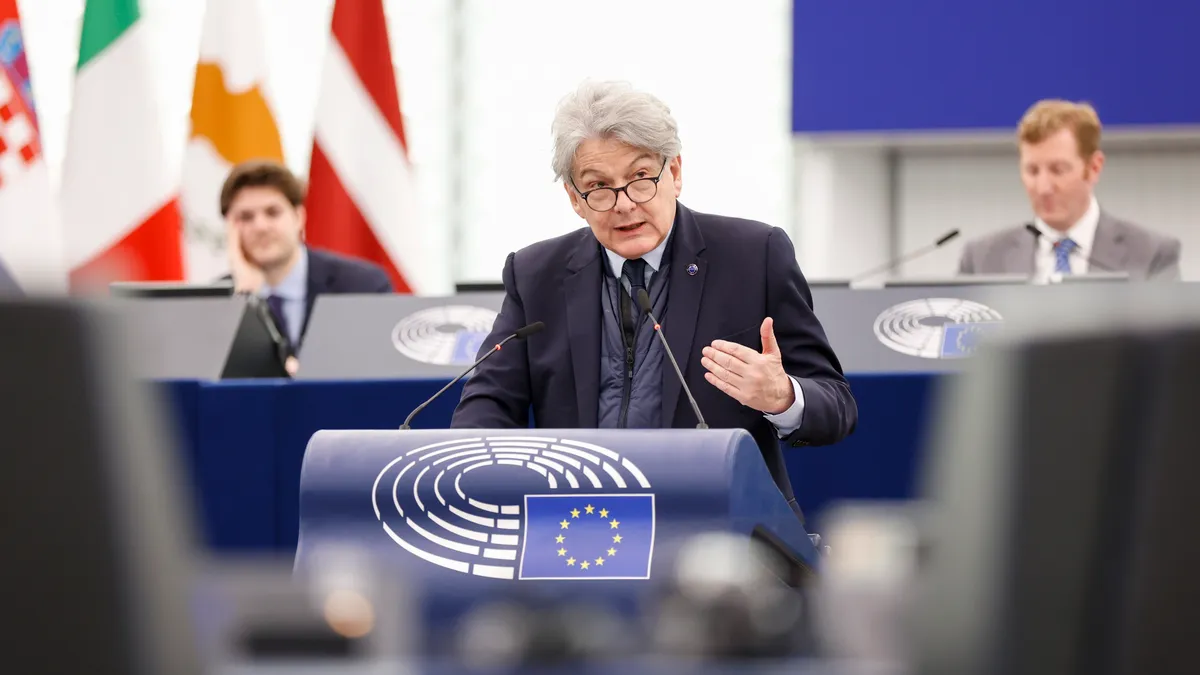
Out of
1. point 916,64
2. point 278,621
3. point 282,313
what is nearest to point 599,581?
point 278,621

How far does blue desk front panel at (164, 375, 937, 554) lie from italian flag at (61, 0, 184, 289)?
6.74ft

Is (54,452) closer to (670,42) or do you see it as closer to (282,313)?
(282,313)

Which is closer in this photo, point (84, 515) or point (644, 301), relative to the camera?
point (84, 515)

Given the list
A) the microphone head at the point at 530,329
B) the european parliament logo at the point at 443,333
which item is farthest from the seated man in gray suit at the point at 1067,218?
the microphone head at the point at 530,329

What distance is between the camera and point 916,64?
5.62 metres

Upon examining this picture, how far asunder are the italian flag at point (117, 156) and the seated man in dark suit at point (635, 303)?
3.15 metres

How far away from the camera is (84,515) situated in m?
0.59

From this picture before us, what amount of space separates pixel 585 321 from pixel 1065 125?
2.33 meters

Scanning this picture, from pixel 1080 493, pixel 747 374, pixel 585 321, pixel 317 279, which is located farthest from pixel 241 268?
pixel 1080 493

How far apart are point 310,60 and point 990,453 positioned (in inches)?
259

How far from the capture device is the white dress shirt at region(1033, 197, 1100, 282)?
411 centimetres

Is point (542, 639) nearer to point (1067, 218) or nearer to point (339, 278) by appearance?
point (339, 278)

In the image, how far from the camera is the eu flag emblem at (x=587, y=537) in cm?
149

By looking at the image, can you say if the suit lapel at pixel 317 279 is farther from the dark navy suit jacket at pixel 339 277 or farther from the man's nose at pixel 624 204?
the man's nose at pixel 624 204
